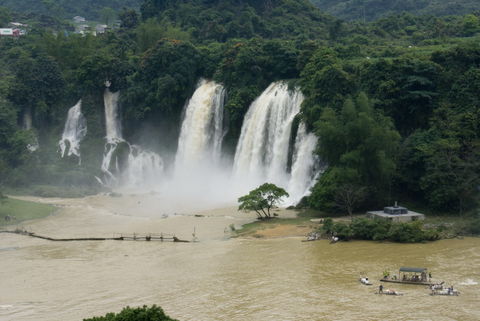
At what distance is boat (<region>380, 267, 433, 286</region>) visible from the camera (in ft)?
104

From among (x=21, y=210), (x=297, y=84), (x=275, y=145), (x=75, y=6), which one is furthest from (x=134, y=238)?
(x=75, y=6)

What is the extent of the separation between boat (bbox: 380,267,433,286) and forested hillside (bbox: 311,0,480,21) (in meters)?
71.0

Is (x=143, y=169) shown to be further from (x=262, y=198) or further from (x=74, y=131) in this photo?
(x=262, y=198)

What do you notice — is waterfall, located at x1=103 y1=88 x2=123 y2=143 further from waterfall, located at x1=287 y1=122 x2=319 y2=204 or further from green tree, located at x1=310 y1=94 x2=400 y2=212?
green tree, located at x1=310 y1=94 x2=400 y2=212

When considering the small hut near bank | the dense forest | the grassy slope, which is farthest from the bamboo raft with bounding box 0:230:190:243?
the small hut near bank

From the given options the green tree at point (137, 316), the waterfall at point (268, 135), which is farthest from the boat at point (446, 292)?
the waterfall at point (268, 135)

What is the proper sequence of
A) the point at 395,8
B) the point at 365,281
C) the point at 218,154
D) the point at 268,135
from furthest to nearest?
the point at 395,8 < the point at 218,154 < the point at 268,135 < the point at 365,281

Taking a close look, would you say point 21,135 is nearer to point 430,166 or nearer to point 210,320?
point 430,166

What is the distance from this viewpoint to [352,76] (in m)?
50.5

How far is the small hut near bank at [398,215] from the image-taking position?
1626 inches

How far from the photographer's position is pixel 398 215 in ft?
136

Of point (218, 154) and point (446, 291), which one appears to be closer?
point (446, 291)

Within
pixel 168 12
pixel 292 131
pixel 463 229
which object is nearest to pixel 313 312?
pixel 463 229

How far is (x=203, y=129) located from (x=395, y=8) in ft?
178
